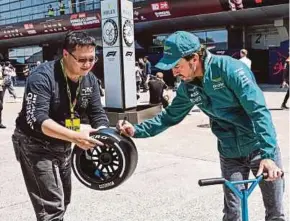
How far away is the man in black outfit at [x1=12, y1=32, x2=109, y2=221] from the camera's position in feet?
8.71

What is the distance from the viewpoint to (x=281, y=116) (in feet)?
35.6

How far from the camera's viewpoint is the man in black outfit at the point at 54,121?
2.66 meters

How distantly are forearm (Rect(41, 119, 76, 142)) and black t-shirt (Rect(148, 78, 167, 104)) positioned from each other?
329 inches

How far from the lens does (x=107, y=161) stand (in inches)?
114

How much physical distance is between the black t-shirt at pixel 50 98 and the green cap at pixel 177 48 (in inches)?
25.3

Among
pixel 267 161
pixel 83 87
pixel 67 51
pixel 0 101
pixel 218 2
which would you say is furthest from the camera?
pixel 218 2

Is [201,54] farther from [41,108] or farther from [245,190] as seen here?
[41,108]

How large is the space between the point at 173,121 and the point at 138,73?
1941cm

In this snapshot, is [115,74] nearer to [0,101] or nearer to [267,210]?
[0,101]

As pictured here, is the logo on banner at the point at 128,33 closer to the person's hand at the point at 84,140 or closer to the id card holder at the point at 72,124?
the id card holder at the point at 72,124

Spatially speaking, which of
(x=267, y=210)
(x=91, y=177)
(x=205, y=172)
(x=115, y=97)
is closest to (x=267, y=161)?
(x=267, y=210)

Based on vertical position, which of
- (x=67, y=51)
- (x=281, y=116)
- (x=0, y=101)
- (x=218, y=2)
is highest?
(x=218, y=2)

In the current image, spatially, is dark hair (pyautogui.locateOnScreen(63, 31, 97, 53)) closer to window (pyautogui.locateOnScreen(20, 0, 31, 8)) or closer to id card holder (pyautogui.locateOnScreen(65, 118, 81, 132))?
id card holder (pyautogui.locateOnScreen(65, 118, 81, 132))

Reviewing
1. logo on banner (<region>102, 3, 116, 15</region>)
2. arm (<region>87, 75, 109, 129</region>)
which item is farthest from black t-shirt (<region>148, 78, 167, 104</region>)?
arm (<region>87, 75, 109, 129</region>)
